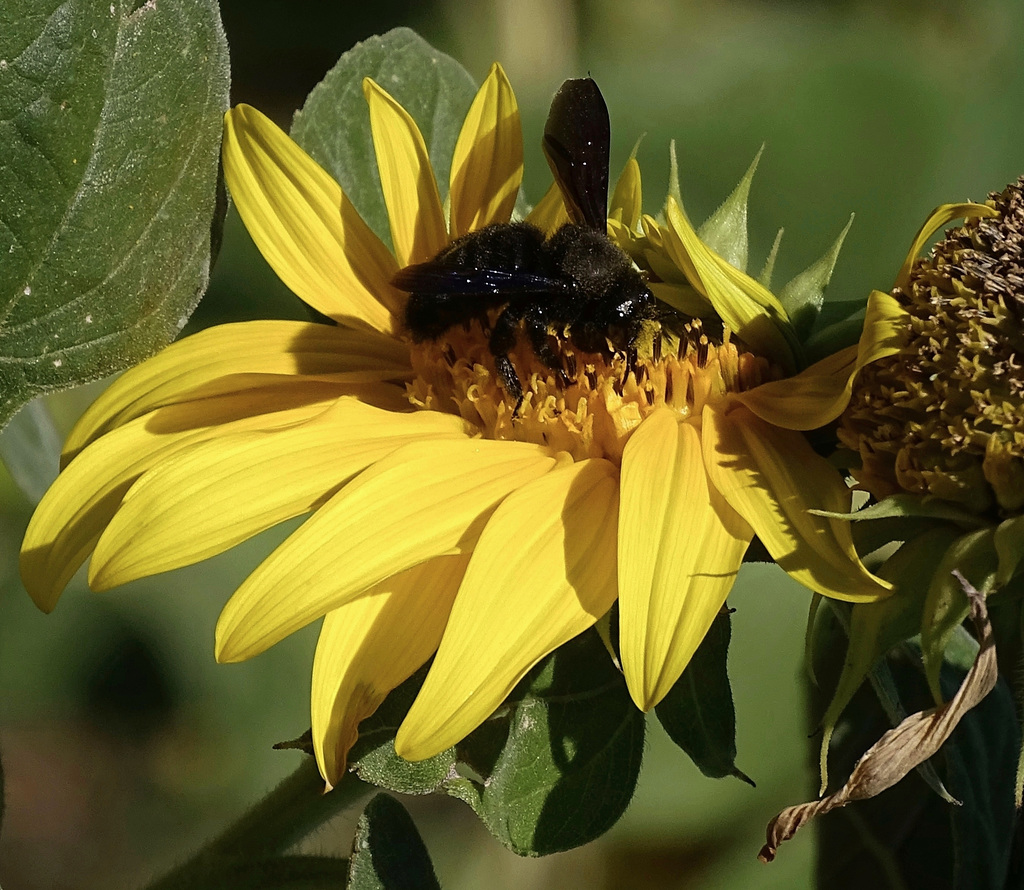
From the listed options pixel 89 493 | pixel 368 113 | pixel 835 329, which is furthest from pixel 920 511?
pixel 368 113

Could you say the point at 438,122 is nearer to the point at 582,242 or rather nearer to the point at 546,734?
the point at 582,242

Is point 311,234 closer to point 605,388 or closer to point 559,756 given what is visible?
point 605,388

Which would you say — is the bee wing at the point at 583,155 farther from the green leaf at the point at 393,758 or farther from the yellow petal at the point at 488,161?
the green leaf at the point at 393,758

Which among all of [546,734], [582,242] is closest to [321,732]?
[546,734]

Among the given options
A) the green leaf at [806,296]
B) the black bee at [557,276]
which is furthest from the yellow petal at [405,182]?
the green leaf at [806,296]

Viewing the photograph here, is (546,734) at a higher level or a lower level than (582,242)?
lower

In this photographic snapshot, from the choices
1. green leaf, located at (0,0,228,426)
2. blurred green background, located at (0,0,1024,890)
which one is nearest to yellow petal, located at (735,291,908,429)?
green leaf, located at (0,0,228,426)
